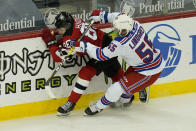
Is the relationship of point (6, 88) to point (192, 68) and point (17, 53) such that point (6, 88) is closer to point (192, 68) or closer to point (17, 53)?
point (17, 53)

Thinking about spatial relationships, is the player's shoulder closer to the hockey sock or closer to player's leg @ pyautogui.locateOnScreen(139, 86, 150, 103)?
the hockey sock

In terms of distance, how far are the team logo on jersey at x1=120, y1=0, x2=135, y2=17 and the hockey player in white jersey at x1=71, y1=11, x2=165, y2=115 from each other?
1.15 ft

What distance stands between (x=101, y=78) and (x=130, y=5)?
734 millimetres

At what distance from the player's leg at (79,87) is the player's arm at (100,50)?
1.03 ft

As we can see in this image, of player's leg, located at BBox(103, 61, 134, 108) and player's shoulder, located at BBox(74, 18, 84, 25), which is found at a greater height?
player's shoulder, located at BBox(74, 18, 84, 25)

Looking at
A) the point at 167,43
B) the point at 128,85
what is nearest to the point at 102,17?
the point at 128,85

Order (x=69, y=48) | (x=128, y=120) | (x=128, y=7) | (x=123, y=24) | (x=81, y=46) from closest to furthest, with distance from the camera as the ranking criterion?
(x=123, y=24) → (x=81, y=46) → (x=69, y=48) → (x=128, y=120) → (x=128, y=7)

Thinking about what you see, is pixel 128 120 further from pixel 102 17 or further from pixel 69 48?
pixel 102 17

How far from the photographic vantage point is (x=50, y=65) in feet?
12.2

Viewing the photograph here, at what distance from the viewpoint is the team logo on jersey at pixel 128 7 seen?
3.94 metres

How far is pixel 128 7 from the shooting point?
13.0ft

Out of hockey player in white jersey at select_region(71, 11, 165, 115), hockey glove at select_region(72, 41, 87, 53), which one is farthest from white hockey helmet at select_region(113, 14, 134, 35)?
hockey glove at select_region(72, 41, 87, 53)

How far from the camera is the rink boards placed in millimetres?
3635

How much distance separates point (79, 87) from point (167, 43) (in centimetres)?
99
